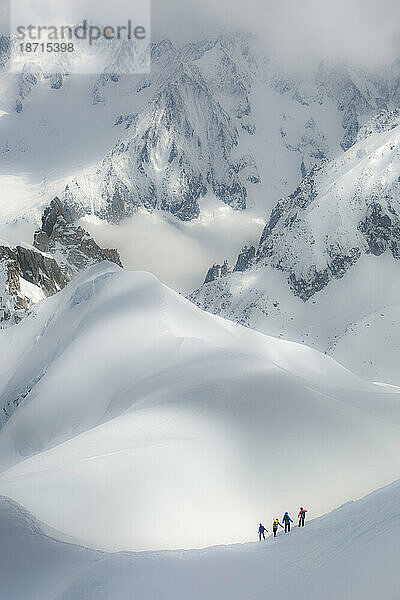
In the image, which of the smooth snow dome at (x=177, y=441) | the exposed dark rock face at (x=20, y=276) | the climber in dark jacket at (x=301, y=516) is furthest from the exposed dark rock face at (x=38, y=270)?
the climber in dark jacket at (x=301, y=516)

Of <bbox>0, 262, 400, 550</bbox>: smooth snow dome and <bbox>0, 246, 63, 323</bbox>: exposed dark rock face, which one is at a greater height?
<bbox>0, 246, 63, 323</bbox>: exposed dark rock face

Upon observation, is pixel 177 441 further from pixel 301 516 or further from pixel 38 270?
pixel 38 270

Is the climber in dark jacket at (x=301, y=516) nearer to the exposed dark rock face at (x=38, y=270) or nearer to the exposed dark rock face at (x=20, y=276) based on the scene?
the exposed dark rock face at (x=20, y=276)

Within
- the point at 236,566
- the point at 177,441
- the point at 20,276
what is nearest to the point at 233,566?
the point at 236,566

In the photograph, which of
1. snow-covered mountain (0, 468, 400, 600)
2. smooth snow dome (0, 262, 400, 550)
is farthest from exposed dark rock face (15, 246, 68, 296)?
snow-covered mountain (0, 468, 400, 600)

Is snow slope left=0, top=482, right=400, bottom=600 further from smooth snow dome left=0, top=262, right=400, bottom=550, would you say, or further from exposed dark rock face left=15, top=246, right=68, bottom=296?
exposed dark rock face left=15, top=246, right=68, bottom=296

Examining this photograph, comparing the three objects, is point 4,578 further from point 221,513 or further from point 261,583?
point 221,513
